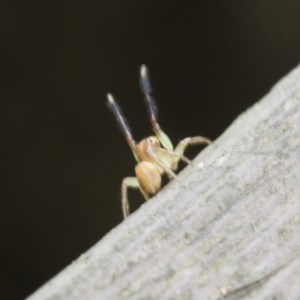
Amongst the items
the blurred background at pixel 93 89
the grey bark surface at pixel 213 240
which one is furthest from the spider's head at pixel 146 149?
the blurred background at pixel 93 89

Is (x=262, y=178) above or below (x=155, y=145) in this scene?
below

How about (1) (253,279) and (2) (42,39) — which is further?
(2) (42,39)

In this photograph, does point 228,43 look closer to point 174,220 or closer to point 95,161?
point 95,161

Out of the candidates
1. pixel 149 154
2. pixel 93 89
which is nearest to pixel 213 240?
pixel 149 154

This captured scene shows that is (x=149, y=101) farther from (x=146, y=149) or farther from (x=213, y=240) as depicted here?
(x=213, y=240)

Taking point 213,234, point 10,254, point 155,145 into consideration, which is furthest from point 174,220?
point 10,254

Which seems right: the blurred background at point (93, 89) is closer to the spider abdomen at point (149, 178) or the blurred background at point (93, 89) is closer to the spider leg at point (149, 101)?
the spider leg at point (149, 101)
